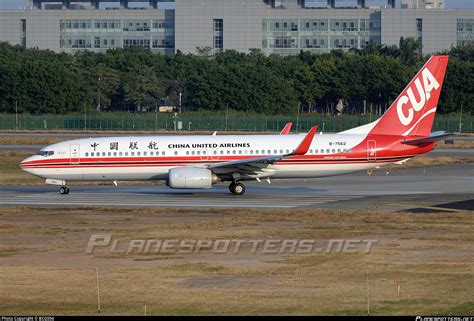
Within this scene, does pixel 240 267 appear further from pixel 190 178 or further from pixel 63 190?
pixel 63 190

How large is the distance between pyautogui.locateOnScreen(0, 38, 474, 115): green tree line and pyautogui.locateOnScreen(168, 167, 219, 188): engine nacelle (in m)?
86.5

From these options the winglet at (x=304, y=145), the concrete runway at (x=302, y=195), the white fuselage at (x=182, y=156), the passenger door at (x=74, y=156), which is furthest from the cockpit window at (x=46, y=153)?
the winglet at (x=304, y=145)

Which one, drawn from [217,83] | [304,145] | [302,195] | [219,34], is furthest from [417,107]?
[219,34]

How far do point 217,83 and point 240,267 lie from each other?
114125 millimetres

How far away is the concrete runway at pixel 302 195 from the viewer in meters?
46.3

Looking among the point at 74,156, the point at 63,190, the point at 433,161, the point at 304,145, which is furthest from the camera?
the point at 433,161

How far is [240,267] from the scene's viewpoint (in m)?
29.2

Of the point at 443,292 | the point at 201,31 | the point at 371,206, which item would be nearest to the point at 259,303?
the point at 443,292

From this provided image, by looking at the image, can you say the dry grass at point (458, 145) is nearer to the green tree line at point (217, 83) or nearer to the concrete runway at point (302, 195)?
the concrete runway at point (302, 195)

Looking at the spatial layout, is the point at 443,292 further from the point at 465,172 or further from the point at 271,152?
the point at 465,172

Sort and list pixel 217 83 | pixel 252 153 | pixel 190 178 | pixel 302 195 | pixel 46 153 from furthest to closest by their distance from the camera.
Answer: pixel 217 83 < pixel 46 153 < pixel 302 195 < pixel 252 153 < pixel 190 178

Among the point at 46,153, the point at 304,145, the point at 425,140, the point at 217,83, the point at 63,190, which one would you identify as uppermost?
the point at 217,83

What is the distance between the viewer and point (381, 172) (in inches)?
2606

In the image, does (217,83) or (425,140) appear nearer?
(425,140)
